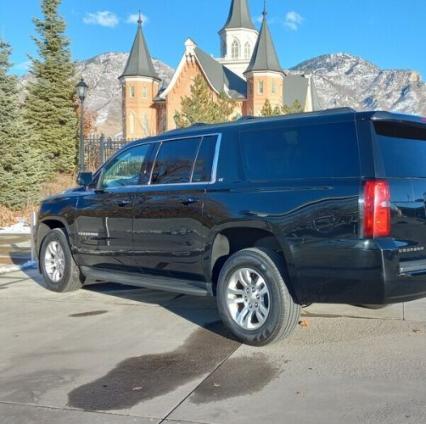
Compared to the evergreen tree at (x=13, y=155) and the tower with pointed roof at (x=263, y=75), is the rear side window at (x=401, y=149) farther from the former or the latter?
the tower with pointed roof at (x=263, y=75)

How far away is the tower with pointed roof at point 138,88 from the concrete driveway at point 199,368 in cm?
5445

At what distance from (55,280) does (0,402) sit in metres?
3.69

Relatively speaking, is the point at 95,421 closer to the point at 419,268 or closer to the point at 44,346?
the point at 44,346

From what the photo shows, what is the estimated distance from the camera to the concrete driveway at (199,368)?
12.0ft

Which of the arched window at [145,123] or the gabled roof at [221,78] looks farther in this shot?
the gabled roof at [221,78]

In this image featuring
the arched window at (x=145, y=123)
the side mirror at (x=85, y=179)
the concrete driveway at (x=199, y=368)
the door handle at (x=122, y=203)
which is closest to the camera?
the concrete driveway at (x=199, y=368)

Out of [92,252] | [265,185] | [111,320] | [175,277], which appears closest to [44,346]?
[111,320]

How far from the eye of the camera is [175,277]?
5836 mm

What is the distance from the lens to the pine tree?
2438 centimetres

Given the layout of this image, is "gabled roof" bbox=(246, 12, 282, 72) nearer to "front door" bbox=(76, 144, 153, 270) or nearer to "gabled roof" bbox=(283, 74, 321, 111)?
"gabled roof" bbox=(283, 74, 321, 111)

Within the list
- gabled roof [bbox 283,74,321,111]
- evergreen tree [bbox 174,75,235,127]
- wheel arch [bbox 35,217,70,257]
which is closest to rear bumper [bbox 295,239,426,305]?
wheel arch [bbox 35,217,70,257]

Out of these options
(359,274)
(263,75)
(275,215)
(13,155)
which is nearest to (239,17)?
(263,75)

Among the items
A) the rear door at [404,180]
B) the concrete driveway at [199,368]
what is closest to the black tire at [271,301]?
the concrete driveway at [199,368]

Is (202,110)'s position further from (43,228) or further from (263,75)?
(263,75)
